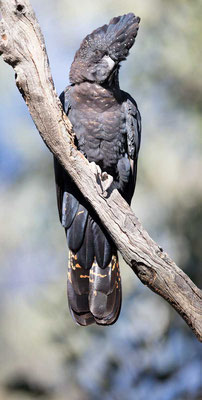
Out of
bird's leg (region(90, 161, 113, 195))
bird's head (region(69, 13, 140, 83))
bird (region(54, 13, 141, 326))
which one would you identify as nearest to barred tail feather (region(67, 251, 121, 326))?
bird (region(54, 13, 141, 326))

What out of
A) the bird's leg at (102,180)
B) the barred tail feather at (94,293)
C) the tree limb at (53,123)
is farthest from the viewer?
the barred tail feather at (94,293)

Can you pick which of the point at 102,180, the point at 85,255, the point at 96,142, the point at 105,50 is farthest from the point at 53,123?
the point at 85,255

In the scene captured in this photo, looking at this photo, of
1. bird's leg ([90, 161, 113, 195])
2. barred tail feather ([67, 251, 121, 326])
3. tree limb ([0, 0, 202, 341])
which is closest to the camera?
tree limb ([0, 0, 202, 341])

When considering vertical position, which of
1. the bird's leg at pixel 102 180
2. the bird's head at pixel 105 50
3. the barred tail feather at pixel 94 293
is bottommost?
the barred tail feather at pixel 94 293

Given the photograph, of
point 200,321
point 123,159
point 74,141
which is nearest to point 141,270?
point 200,321

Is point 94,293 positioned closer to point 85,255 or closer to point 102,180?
point 85,255

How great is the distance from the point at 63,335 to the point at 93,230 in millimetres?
2382

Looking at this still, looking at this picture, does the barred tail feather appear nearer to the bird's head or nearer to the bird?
the bird

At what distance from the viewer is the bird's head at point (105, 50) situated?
3.47 meters

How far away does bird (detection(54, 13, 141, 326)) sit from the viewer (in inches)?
137

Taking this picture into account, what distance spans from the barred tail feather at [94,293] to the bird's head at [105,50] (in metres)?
1.16

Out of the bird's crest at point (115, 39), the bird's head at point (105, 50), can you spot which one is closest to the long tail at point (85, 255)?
the bird's head at point (105, 50)

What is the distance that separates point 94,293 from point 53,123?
1.19 m

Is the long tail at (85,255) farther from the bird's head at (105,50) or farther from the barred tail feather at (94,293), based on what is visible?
the bird's head at (105,50)
